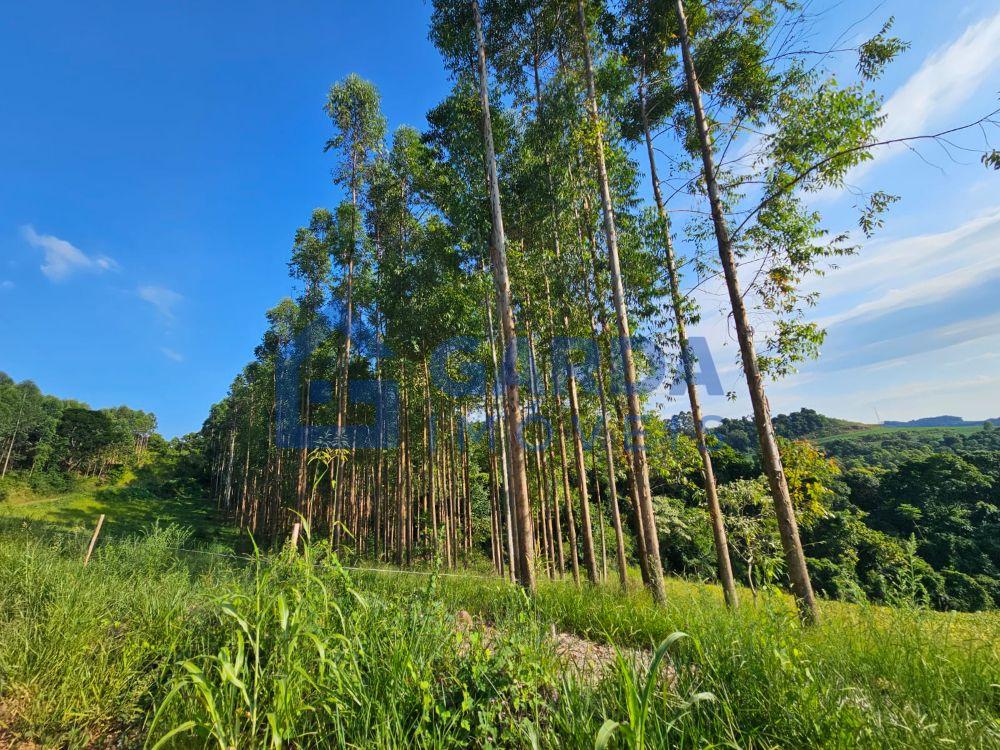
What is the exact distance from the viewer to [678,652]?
2488 mm

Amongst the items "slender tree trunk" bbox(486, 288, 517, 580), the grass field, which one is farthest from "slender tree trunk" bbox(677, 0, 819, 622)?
the grass field

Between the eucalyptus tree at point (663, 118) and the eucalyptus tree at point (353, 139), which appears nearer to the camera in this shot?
the eucalyptus tree at point (663, 118)

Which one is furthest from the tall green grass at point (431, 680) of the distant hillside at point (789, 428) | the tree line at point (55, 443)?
the tree line at point (55, 443)

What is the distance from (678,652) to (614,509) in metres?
7.66

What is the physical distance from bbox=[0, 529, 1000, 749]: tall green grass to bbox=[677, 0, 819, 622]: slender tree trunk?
1396 mm

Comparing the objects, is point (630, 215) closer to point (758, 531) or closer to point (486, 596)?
point (758, 531)

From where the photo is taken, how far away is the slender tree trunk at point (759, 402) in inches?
173

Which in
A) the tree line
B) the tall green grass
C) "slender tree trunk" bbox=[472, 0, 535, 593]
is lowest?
the tall green grass

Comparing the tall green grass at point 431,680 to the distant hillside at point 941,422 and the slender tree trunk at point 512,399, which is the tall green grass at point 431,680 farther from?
the distant hillside at point 941,422

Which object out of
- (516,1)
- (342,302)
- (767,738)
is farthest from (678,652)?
(342,302)

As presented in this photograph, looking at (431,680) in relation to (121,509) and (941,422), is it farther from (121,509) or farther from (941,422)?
(941,422)

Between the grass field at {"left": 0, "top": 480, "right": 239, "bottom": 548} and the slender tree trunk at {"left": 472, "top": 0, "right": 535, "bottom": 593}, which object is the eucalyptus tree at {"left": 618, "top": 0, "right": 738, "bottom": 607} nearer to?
the slender tree trunk at {"left": 472, "top": 0, "right": 535, "bottom": 593}

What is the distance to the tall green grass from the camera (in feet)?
5.23

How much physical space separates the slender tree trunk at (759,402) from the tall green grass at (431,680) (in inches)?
55.0
